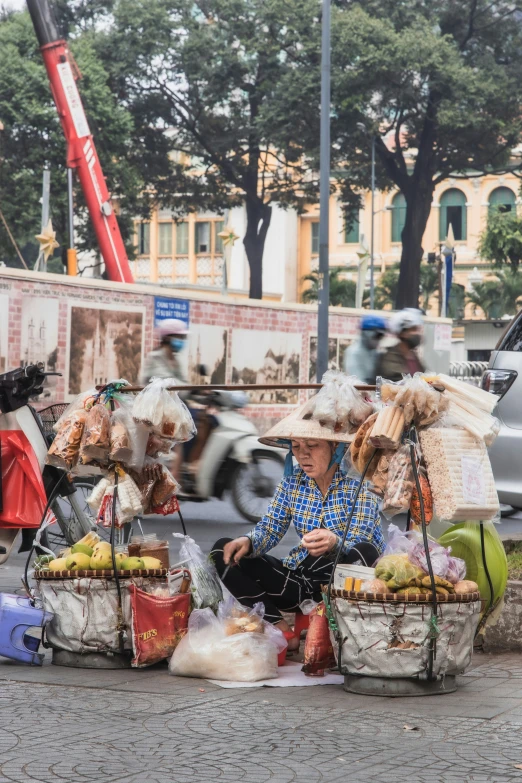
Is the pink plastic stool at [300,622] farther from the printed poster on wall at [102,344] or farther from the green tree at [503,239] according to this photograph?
the green tree at [503,239]

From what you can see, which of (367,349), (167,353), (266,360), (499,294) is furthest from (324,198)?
(499,294)

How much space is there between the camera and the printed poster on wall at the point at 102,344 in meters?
20.0

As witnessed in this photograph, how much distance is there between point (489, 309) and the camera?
60.3 meters

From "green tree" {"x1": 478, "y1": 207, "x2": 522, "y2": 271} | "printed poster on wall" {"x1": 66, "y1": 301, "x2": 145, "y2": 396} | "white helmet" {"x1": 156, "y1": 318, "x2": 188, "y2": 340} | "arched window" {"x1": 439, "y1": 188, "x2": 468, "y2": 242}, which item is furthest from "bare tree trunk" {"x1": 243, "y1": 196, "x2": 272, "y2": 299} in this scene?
"white helmet" {"x1": 156, "y1": 318, "x2": 188, "y2": 340}

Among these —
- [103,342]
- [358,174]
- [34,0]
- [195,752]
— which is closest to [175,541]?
[195,752]

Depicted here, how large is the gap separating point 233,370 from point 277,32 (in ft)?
71.2

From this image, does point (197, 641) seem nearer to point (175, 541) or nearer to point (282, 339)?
point (175, 541)

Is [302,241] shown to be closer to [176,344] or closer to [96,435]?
[176,344]

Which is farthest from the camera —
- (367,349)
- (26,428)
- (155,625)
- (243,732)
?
(367,349)

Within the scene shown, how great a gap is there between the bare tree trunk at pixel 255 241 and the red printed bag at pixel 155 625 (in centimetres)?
3698

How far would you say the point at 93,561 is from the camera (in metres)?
5.64

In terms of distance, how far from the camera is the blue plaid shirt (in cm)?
551

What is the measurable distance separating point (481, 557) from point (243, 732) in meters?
1.65

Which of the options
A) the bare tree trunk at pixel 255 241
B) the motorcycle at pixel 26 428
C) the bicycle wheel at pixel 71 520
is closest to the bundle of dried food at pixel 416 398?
the motorcycle at pixel 26 428
